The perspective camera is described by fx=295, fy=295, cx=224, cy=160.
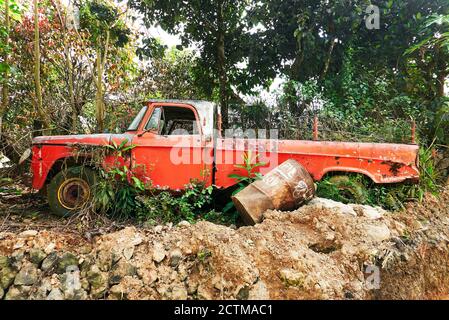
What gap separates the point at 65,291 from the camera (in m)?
2.77

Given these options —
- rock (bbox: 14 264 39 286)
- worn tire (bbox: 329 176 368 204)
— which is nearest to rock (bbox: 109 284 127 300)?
rock (bbox: 14 264 39 286)

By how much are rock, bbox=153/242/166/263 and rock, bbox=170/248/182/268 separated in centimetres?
9

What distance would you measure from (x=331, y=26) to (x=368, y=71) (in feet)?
5.19

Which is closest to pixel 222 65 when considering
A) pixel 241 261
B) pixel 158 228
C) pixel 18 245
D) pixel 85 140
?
pixel 85 140

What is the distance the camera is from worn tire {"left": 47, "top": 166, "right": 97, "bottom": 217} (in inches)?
161

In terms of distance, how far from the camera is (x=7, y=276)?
288 centimetres

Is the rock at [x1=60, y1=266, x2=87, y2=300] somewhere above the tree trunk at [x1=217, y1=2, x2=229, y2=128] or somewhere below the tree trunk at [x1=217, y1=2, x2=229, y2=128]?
below

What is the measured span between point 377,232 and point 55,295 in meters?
3.38

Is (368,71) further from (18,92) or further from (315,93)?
(18,92)

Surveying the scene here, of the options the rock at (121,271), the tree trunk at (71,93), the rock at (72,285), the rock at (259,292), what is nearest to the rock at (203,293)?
the rock at (259,292)

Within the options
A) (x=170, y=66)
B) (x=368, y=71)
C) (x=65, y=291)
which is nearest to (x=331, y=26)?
(x=368, y=71)

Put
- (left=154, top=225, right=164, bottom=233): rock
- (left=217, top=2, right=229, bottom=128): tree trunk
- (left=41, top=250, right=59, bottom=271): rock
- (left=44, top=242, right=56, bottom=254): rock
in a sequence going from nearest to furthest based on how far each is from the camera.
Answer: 1. (left=41, top=250, right=59, bottom=271): rock
2. (left=44, top=242, right=56, bottom=254): rock
3. (left=154, top=225, right=164, bottom=233): rock
4. (left=217, top=2, right=229, bottom=128): tree trunk

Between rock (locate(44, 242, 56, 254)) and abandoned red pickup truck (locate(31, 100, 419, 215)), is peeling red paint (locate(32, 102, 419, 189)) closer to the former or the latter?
abandoned red pickup truck (locate(31, 100, 419, 215))

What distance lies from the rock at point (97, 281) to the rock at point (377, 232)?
283cm
